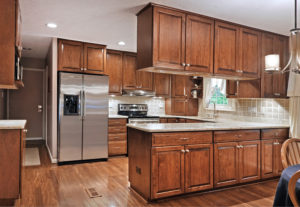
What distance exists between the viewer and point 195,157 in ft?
9.51

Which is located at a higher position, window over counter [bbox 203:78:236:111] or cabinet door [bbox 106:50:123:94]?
cabinet door [bbox 106:50:123:94]

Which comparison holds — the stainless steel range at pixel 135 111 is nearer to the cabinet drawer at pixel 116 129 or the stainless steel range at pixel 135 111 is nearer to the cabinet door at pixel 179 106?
the cabinet drawer at pixel 116 129

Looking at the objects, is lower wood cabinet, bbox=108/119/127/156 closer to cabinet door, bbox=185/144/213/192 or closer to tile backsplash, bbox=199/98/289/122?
tile backsplash, bbox=199/98/289/122

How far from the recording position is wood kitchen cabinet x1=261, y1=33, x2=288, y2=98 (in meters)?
3.83

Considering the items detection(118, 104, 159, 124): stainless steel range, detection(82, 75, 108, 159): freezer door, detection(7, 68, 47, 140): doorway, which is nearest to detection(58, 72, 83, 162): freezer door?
detection(82, 75, 108, 159): freezer door

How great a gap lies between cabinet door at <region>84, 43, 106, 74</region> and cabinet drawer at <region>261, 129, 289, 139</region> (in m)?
3.22

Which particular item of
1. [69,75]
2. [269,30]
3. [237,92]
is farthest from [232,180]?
[69,75]

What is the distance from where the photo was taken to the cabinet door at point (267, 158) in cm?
345

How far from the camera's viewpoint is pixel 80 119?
14.7 feet

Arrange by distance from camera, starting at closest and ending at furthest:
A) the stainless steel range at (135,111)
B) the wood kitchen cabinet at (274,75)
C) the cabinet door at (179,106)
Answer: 1. the wood kitchen cabinet at (274,75)
2. the stainless steel range at (135,111)
3. the cabinet door at (179,106)

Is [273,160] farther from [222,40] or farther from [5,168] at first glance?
[5,168]

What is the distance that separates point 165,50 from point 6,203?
265 centimetres

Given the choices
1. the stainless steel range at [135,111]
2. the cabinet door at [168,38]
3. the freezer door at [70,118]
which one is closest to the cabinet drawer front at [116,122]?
the stainless steel range at [135,111]

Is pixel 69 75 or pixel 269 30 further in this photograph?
pixel 69 75
